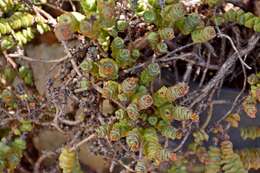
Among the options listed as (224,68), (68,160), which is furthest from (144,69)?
(68,160)

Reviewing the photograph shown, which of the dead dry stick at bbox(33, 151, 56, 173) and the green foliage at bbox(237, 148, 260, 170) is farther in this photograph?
the dead dry stick at bbox(33, 151, 56, 173)

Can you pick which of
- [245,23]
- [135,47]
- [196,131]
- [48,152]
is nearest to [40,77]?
[48,152]

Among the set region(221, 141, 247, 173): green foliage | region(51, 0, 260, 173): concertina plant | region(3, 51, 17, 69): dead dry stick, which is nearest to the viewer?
region(51, 0, 260, 173): concertina plant

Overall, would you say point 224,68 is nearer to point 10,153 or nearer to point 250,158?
point 250,158

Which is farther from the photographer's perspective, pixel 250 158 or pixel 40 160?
pixel 40 160

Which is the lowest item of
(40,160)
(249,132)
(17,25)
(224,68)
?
(40,160)

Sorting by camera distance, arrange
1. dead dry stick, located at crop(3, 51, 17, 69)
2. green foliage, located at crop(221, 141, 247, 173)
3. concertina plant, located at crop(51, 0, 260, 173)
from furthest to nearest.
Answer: dead dry stick, located at crop(3, 51, 17, 69)
green foliage, located at crop(221, 141, 247, 173)
concertina plant, located at crop(51, 0, 260, 173)

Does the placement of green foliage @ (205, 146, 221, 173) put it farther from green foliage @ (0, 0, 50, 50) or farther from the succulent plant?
green foliage @ (0, 0, 50, 50)

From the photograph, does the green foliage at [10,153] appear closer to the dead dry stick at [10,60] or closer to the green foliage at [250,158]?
the dead dry stick at [10,60]

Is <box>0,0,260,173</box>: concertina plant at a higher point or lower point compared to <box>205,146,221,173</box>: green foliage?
higher

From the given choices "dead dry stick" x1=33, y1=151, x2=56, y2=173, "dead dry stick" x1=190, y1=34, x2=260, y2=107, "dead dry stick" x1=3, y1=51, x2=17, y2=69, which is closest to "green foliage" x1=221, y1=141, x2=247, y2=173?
"dead dry stick" x1=190, y1=34, x2=260, y2=107

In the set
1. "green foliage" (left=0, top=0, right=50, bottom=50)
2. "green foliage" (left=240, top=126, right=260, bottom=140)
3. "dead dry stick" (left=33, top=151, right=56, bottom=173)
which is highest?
"green foliage" (left=0, top=0, right=50, bottom=50)
